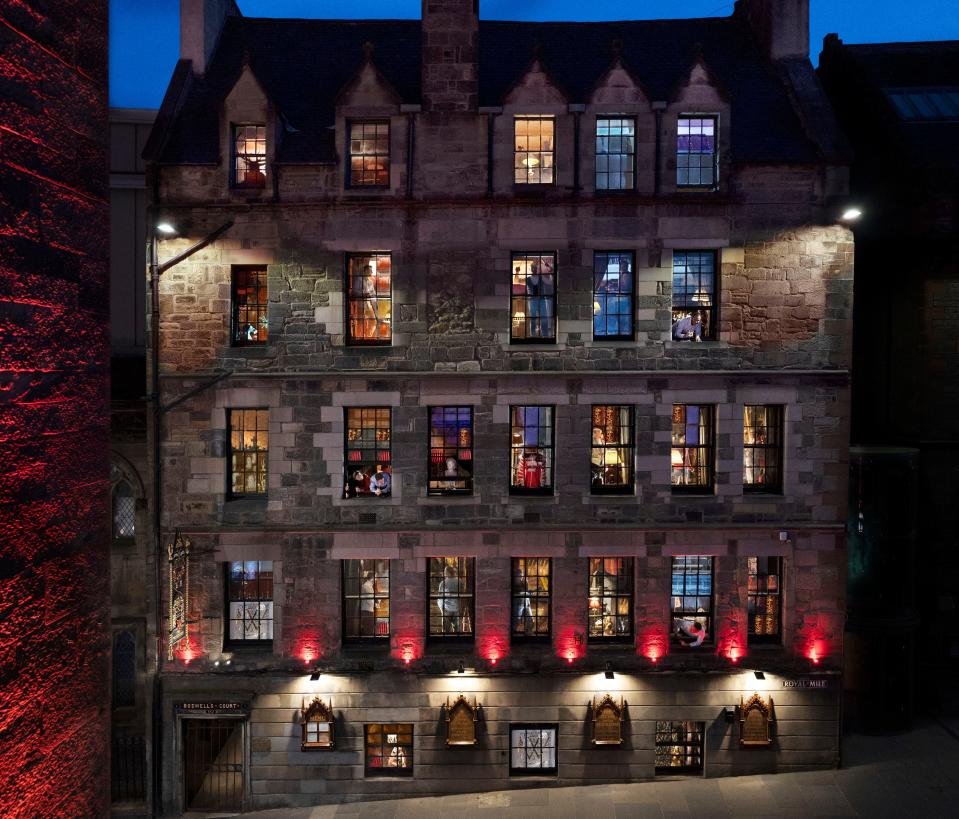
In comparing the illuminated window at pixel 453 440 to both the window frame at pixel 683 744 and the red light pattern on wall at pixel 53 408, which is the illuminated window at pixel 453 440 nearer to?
the window frame at pixel 683 744

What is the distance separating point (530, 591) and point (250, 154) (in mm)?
12396

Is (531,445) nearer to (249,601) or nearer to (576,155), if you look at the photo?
(576,155)

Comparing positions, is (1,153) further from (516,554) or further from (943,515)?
(943,515)

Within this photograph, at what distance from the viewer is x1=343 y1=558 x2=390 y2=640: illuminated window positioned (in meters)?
16.1

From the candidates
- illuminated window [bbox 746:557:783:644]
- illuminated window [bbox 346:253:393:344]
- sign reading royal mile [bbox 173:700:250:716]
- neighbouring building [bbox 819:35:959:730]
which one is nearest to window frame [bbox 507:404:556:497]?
illuminated window [bbox 346:253:393:344]

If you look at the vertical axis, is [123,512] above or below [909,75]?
below

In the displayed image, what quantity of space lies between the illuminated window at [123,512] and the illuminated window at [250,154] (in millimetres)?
8355

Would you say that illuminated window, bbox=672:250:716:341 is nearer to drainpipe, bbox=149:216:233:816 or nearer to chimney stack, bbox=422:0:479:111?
chimney stack, bbox=422:0:479:111

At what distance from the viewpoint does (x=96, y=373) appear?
10.5 feet

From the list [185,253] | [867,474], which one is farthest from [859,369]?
[185,253]

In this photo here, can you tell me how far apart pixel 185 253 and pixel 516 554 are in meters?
10.4

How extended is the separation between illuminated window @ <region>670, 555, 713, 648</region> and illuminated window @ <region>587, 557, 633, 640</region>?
1.06 meters

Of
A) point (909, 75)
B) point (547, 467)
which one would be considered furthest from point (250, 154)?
point (909, 75)

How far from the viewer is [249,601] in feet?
52.7
